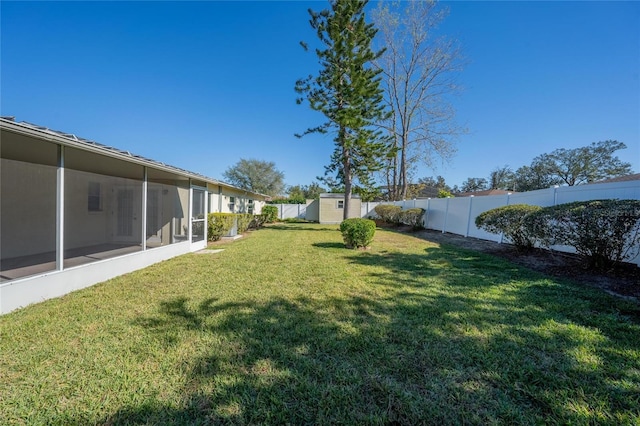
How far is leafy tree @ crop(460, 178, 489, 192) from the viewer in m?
51.6

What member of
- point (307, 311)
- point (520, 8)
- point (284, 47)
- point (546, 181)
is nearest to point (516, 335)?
point (307, 311)

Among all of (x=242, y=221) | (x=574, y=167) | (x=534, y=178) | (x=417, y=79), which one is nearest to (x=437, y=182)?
(x=534, y=178)

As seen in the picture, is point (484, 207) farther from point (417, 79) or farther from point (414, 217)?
point (417, 79)

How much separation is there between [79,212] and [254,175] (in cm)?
3112

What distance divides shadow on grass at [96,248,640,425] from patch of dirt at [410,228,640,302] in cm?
80

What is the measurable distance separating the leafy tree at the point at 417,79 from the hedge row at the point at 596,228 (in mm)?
12289

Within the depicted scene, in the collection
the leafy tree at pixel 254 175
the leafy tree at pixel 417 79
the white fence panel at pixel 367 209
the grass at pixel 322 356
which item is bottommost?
the grass at pixel 322 356

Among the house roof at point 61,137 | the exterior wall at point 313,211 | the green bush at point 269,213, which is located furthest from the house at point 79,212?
the exterior wall at point 313,211

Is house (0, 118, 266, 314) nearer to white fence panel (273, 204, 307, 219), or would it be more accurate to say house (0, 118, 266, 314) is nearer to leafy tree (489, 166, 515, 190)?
white fence panel (273, 204, 307, 219)

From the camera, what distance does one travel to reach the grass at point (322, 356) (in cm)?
166

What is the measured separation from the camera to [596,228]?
171 inches

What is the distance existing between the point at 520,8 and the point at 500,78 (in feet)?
15.5

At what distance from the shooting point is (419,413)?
1.63 metres

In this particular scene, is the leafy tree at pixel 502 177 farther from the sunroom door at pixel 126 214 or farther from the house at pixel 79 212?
the sunroom door at pixel 126 214
